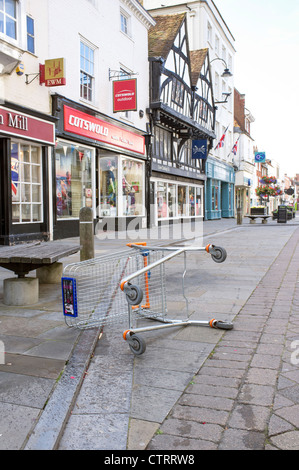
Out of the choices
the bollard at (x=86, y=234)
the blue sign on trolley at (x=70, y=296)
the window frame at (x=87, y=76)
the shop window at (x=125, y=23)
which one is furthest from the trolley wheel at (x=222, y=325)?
the shop window at (x=125, y=23)

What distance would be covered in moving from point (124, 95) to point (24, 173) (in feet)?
18.8

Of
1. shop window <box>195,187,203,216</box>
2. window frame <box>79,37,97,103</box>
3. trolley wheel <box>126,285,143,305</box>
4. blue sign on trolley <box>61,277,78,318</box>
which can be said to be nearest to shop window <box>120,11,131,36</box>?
window frame <box>79,37,97,103</box>

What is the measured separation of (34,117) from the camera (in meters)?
11.5

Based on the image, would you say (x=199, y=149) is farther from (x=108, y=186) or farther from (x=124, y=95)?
(x=124, y=95)

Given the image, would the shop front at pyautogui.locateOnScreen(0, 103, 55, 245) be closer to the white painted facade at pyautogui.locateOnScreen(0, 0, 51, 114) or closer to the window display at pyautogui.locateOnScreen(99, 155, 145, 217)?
the white painted facade at pyautogui.locateOnScreen(0, 0, 51, 114)

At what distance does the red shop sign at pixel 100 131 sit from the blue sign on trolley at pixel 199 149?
784 cm

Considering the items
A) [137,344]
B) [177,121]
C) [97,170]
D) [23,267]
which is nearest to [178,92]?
[177,121]

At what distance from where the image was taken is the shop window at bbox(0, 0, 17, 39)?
416 inches

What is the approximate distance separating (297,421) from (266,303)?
9.67ft

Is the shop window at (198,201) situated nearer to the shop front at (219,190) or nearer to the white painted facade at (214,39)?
the shop front at (219,190)

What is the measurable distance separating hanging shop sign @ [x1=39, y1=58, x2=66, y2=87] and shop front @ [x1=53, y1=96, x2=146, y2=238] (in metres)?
0.90

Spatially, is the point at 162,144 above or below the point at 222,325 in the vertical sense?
above

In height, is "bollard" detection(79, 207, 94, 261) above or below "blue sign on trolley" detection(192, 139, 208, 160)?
below

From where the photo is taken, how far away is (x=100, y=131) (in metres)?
15.3
